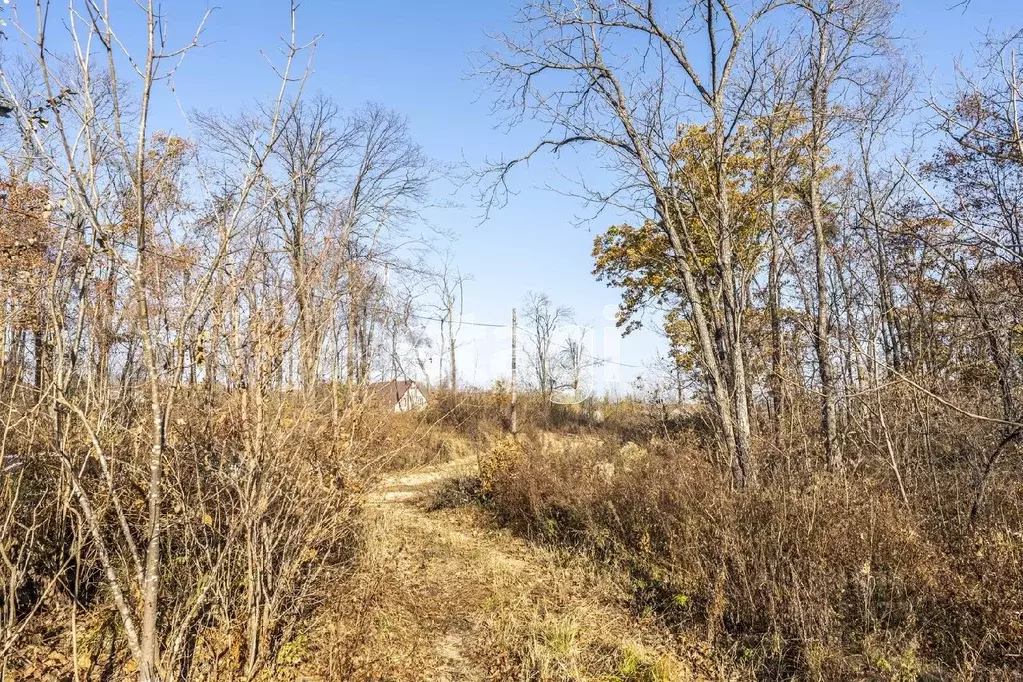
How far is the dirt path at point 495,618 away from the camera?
13.8ft

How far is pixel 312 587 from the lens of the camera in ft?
15.2

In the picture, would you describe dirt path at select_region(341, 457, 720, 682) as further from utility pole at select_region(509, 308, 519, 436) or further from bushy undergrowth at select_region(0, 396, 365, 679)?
utility pole at select_region(509, 308, 519, 436)

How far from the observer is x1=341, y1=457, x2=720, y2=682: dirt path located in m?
4.21

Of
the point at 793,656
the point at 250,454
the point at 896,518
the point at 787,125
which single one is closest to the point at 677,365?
the point at 787,125

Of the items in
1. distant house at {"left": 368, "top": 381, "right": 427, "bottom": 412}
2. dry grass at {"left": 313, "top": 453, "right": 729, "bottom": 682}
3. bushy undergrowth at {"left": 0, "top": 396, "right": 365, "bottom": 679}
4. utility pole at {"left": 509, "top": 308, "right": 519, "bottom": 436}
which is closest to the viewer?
bushy undergrowth at {"left": 0, "top": 396, "right": 365, "bottom": 679}

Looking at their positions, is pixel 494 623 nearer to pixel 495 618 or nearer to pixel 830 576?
pixel 495 618

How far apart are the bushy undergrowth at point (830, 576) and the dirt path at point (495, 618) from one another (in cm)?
42

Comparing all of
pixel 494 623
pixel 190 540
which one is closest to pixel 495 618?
pixel 494 623

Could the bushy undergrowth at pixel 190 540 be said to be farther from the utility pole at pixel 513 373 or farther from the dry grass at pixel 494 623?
the utility pole at pixel 513 373

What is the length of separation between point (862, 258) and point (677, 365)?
5.79m

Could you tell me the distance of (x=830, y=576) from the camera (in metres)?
4.41

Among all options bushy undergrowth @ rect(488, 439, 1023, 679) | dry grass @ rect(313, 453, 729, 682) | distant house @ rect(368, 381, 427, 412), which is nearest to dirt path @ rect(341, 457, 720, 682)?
dry grass @ rect(313, 453, 729, 682)

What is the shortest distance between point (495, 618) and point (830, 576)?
2.61 metres

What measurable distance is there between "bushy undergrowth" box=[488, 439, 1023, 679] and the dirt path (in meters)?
0.42
